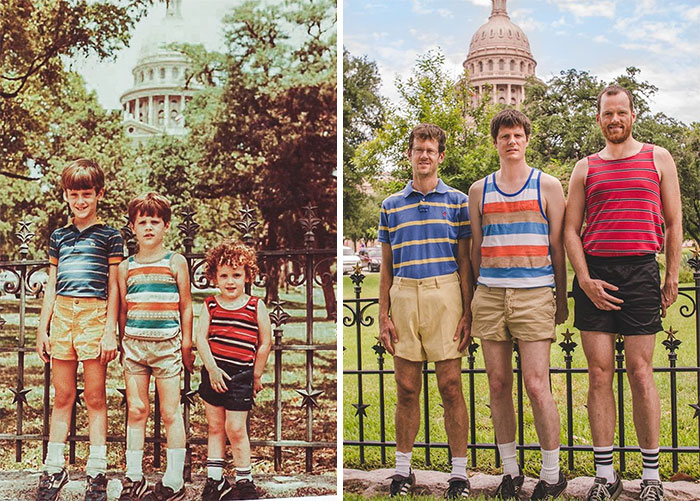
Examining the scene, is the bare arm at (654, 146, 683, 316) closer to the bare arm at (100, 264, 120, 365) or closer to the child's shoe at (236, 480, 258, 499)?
the child's shoe at (236, 480, 258, 499)

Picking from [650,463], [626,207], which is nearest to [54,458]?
[650,463]

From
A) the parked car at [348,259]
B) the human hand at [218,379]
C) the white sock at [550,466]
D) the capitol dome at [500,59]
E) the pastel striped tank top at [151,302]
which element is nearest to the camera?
the white sock at [550,466]

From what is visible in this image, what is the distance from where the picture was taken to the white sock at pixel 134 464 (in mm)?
3859

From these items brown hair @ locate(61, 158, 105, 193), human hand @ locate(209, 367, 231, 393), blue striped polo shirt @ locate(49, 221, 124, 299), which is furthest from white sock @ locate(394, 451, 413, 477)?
brown hair @ locate(61, 158, 105, 193)

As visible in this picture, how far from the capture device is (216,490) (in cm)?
397

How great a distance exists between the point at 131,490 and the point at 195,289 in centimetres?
124

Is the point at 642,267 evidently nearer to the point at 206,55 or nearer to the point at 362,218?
the point at 362,218

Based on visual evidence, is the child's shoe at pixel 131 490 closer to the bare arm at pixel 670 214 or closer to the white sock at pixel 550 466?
the white sock at pixel 550 466

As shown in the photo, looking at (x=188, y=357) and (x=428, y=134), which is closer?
(x=428, y=134)

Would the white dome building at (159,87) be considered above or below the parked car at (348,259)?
above

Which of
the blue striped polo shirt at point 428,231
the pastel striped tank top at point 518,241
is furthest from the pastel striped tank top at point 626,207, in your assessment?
the blue striped polo shirt at point 428,231

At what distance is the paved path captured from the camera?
3.76 meters

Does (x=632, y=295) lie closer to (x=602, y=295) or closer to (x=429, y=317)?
(x=602, y=295)

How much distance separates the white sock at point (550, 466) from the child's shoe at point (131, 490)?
2314 mm
